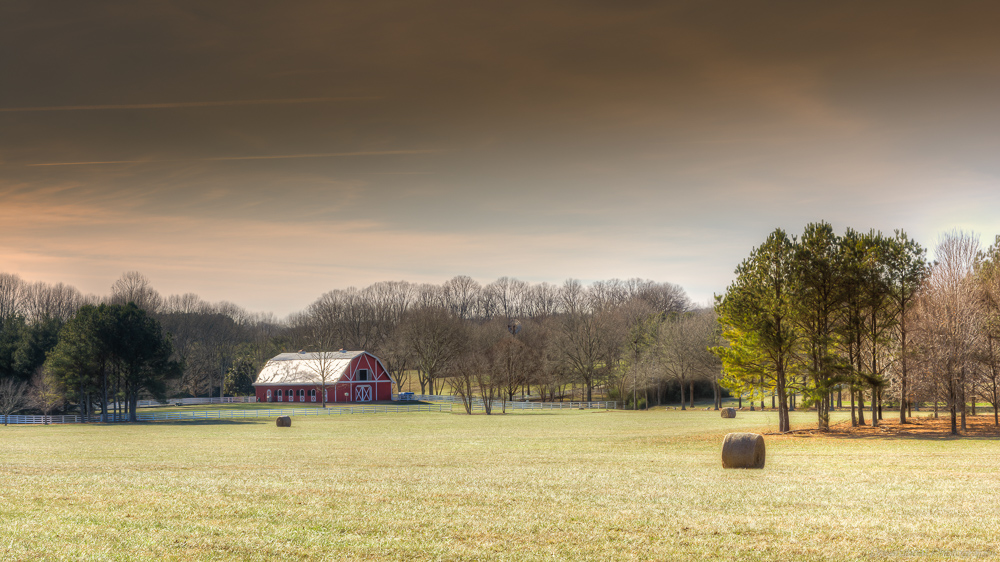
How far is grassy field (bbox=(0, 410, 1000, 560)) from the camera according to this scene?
→ 959cm

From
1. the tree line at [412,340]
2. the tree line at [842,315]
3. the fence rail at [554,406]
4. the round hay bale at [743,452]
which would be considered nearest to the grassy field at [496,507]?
the round hay bale at [743,452]

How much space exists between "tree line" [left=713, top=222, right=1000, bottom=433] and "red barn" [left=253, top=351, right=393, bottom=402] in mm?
57464

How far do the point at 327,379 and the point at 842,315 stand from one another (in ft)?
207

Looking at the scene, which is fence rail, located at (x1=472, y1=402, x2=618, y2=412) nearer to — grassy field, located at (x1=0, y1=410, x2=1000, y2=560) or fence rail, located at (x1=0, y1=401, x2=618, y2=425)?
fence rail, located at (x1=0, y1=401, x2=618, y2=425)

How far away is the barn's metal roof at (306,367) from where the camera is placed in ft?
289

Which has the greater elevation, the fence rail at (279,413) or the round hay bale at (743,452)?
the round hay bale at (743,452)

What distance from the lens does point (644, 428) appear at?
41.1 metres

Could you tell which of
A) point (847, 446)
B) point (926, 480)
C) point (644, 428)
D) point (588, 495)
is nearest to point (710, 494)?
point (588, 495)

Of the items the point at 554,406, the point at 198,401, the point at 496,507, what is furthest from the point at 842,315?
the point at 198,401

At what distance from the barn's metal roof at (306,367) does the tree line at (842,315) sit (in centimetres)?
5815

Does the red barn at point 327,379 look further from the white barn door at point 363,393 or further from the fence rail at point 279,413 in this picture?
the fence rail at point 279,413

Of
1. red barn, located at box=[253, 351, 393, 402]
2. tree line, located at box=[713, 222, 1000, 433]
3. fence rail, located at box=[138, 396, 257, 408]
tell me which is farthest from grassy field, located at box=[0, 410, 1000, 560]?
fence rail, located at box=[138, 396, 257, 408]

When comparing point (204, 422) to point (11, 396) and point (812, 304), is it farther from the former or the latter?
point (812, 304)

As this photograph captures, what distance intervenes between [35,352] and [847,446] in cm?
6396
